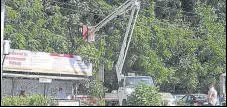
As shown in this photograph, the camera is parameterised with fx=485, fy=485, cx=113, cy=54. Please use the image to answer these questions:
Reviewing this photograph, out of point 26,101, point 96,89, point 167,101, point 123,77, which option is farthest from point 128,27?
point 26,101

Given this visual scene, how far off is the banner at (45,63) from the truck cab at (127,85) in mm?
3423

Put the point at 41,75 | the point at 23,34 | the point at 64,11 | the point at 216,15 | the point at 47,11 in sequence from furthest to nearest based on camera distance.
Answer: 1. the point at 216,15
2. the point at 64,11
3. the point at 47,11
4. the point at 23,34
5. the point at 41,75

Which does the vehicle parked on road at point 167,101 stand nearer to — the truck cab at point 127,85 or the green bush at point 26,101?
the truck cab at point 127,85

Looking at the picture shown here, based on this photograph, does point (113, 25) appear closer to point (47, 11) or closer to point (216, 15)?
point (47, 11)

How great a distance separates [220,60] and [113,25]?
8671mm

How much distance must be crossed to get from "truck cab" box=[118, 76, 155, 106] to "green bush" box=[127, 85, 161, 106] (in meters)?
2.06

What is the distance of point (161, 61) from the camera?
35562 mm

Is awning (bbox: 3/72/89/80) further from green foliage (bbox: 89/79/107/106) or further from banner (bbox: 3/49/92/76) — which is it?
green foliage (bbox: 89/79/107/106)

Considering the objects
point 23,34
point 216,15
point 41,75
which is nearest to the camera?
point 41,75

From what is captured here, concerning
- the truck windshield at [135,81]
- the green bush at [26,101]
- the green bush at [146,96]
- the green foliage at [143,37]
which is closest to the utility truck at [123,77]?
the truck windshield at [135,81]

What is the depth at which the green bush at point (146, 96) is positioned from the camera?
77.3 feet

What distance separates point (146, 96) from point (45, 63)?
750 centimetres

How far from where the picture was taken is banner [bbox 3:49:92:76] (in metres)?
27.1

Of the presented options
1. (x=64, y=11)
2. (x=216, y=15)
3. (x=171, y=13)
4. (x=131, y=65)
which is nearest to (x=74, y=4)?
(x=64, y=11)
